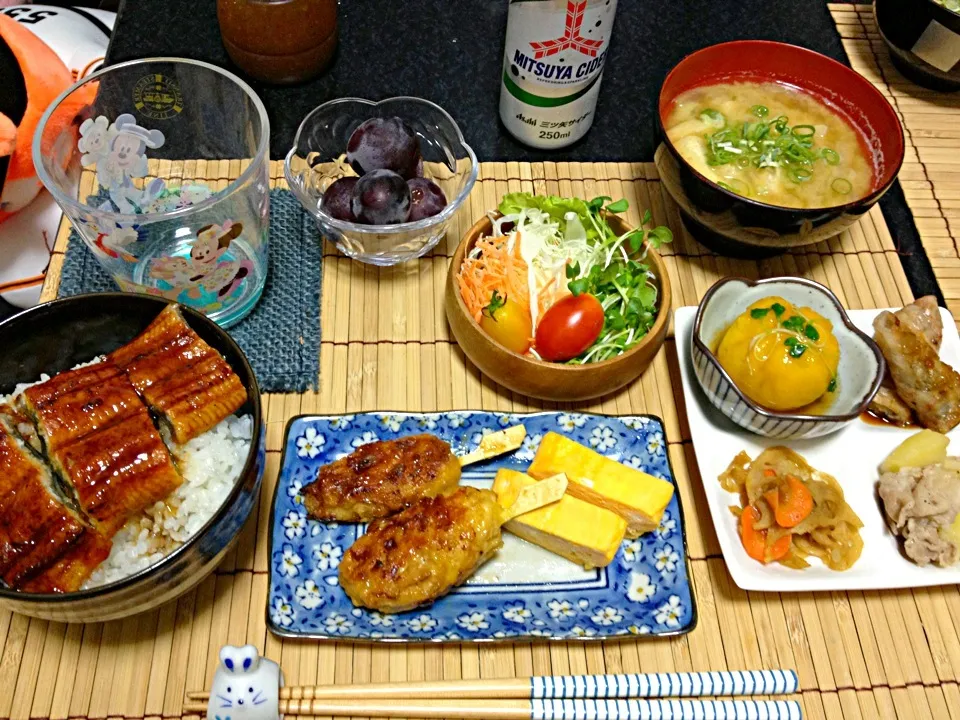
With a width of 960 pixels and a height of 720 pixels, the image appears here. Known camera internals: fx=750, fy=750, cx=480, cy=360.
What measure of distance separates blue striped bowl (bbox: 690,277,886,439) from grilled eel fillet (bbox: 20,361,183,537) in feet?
3.24

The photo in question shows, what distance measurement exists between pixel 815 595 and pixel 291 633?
96 centimetres

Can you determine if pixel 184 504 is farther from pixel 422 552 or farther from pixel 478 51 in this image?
pixel 478 51

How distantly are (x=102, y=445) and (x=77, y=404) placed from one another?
0.09 m

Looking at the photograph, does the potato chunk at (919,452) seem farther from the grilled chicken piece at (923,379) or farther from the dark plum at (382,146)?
the dark plum at (382,146)

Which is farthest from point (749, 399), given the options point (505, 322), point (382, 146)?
point (382, 146)

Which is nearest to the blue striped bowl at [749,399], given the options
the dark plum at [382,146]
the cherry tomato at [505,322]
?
the cherry tomato at [505,322]

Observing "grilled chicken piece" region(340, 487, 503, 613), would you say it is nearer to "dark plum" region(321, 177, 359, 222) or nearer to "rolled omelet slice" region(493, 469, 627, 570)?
"rolled omelet slice" region(493, 469, 627, 570)

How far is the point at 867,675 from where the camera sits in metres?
1.34

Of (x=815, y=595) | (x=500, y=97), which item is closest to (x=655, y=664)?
(x=815, y=595)

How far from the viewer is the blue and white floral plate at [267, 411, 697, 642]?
128 centimetres

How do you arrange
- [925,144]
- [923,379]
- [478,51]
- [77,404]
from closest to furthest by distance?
[77,404]
[923,379]
[925,144]
[478,51]

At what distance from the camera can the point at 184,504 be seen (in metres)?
1.27

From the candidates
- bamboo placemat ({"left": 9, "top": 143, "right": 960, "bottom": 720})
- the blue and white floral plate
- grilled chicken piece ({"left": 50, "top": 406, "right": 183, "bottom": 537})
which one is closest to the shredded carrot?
bamboo placemat ({"left": 9, "top": 143, "right": 960, "bottom": 720})

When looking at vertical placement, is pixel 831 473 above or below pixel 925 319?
below
